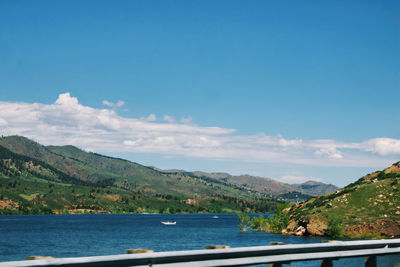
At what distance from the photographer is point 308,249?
10.5m

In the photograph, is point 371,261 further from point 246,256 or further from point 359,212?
point 359,212

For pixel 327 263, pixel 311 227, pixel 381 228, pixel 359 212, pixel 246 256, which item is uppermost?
pixel 359 212

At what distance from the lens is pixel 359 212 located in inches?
4409

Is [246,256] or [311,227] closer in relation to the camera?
[246,256]

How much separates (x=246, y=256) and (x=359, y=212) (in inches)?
4344

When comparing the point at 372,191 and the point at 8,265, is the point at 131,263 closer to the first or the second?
the point at 8,265

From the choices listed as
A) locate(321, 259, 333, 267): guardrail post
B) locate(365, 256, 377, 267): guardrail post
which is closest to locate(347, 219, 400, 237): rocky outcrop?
locate(365, 256, 377, 267): guardrail post

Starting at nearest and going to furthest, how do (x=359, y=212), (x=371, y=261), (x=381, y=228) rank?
(x=371, y=261) < (x=381, y=228) < (x=359, y=212)

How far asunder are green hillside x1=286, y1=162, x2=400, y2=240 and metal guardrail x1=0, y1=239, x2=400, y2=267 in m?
94.6

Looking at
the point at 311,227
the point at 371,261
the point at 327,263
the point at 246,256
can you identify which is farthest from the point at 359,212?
the point at 246,256

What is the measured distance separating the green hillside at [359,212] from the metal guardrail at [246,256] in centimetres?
9457

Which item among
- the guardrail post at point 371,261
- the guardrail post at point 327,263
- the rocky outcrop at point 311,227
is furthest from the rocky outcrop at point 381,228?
the guardrail post at point 327,263

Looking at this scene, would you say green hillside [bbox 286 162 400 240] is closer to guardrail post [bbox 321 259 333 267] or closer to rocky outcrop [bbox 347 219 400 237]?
rocky outcrop [bbox 347 219 400 237]

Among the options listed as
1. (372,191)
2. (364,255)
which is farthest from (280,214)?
(364,255)
